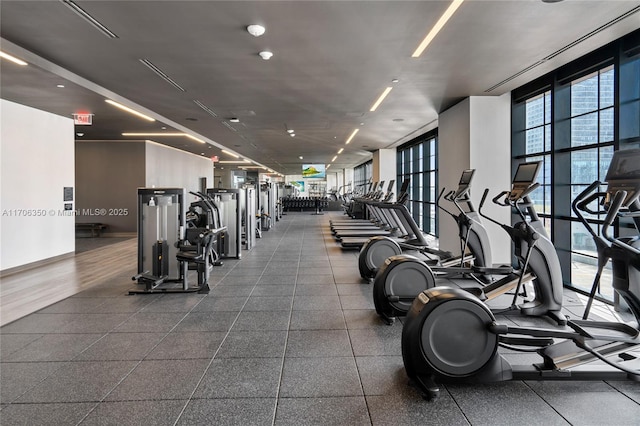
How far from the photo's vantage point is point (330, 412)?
2234mm

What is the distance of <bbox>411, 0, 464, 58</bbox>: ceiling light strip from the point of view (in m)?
3.35

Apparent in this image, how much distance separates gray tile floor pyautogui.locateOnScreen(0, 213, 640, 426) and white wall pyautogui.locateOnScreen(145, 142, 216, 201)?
24.6ft

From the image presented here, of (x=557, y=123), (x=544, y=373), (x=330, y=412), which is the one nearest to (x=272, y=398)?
(x=330, y=412)

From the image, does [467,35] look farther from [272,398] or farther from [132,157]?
[132,157]

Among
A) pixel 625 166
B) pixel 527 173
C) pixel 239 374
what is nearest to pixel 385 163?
pixel 527 173

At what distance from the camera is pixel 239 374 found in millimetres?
2711

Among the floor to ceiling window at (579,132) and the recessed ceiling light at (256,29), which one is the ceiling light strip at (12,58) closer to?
the recessed ceiling light at (256,29)

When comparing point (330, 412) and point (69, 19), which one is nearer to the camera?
point (330, 412)

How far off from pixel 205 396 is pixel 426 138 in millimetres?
10814

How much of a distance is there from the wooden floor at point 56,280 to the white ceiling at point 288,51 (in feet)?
9.45

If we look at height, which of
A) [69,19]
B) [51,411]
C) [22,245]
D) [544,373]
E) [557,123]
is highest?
[69,19]

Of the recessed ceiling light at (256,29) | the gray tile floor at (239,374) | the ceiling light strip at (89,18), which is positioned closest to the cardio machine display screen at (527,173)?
the gray tile floor at (239,374)

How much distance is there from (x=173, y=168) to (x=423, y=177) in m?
8.73

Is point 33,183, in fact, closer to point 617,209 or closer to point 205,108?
point 205,108
